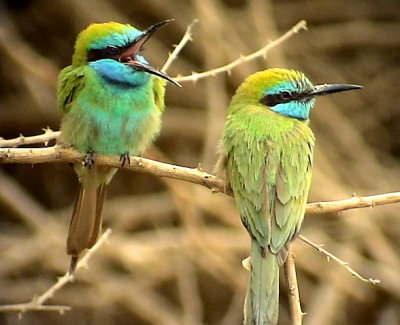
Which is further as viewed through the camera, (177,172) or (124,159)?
(124,159)

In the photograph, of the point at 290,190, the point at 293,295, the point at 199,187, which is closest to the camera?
the point at 293,295

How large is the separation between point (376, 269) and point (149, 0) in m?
1.48

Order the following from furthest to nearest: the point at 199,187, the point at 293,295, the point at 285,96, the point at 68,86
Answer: the point at 199,187 → the point at 68,86 → the point at 285,96 → the point at 293,295

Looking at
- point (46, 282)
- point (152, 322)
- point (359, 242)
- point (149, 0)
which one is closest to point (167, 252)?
point (152, 322)

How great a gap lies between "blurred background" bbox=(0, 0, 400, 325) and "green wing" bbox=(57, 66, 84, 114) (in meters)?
1.17

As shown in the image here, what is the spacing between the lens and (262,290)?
6.02ft

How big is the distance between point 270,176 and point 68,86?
601 millimetres

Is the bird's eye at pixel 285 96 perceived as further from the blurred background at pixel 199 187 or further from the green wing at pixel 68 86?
the blurred background at pixel 199 187

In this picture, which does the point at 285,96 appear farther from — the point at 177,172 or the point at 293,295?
the point at 293,295

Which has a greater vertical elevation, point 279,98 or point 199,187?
point 199,187

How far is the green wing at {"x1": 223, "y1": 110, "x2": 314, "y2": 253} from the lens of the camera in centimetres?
189

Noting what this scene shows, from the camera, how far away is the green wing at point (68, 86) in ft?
7.09

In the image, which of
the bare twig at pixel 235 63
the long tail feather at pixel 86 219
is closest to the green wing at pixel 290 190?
the bare twig at pixel 235 63

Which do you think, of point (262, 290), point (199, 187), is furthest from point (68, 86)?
point (199, 187)
